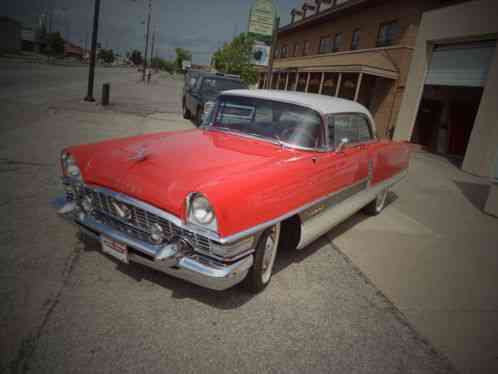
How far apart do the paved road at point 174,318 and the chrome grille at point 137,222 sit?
526mm

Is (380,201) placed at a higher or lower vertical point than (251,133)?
lower

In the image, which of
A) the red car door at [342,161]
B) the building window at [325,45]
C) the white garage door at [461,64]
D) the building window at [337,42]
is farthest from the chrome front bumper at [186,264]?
the building window at [325,45]

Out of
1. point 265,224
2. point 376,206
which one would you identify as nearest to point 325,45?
point 376,206

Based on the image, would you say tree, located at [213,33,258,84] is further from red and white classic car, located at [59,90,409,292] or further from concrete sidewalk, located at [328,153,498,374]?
red and white classic car, located at [59,90,409,292]

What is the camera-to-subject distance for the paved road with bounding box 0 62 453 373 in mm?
2209

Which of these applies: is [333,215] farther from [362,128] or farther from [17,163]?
[17,163]

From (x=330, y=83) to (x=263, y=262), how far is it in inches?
714

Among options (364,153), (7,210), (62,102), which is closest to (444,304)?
(364,153)

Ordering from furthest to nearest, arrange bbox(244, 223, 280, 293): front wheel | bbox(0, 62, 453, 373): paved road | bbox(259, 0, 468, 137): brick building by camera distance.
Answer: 1. bbox(259, 0, 468, 137): brick building
2. bbox(244, 223, 280, 293): front wheel
3. bbox(0, 62, 453, 373): paved road

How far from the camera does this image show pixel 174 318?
2.58 meters

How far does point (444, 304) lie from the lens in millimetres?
3258

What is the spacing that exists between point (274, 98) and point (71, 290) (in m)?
2.60

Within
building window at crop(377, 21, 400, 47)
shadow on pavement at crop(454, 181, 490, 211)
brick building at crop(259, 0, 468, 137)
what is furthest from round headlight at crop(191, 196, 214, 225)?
building window at crop(377, 21, 400, 47)

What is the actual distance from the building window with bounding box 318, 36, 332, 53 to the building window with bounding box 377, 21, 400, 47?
5447 millimetres
